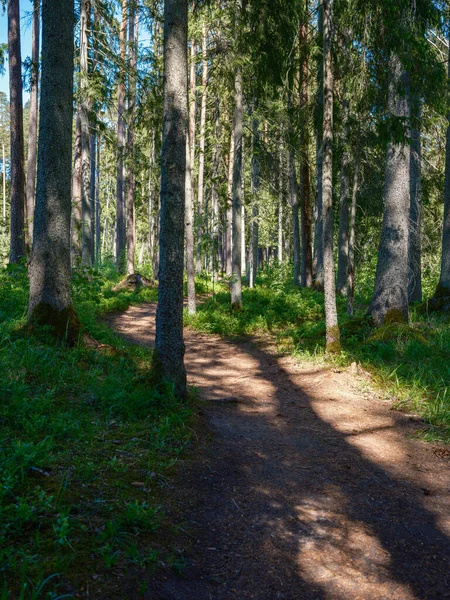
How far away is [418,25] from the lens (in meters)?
8.23

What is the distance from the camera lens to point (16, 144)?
48.4 ft

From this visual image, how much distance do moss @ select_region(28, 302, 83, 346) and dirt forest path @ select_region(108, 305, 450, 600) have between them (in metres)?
2.30

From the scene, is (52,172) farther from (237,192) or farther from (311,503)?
(237,192)

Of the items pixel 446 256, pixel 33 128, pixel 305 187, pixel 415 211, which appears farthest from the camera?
pixel 33 128

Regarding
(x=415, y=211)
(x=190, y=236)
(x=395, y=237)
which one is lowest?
(x=395, y=237)

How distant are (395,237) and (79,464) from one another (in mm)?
8033

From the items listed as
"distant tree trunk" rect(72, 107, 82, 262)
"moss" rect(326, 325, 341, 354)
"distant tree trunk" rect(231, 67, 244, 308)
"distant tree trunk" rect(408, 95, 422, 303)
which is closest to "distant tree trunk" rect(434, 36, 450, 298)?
"distant tree trunk" rect(408, 95, 422, 303)

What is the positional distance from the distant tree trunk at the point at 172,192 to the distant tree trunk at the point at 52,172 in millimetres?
2042

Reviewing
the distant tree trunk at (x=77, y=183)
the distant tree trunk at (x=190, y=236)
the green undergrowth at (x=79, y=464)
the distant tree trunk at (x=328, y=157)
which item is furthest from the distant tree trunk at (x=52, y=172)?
the distant tree trunk at (x=77, y=183)

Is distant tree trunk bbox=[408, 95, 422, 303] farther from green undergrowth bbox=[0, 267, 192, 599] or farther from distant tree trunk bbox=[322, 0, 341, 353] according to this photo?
green undergrowth bbox=[0, 267, 192, 599]

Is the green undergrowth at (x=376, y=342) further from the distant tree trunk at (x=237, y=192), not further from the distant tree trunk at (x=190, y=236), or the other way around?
the distant tree trunk at (x=237, y=192)

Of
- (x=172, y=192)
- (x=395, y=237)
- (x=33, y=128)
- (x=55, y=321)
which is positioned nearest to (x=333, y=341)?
(x=395, y=237)

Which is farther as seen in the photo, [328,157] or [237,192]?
[237,192]

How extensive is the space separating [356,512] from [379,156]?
12.0 m
